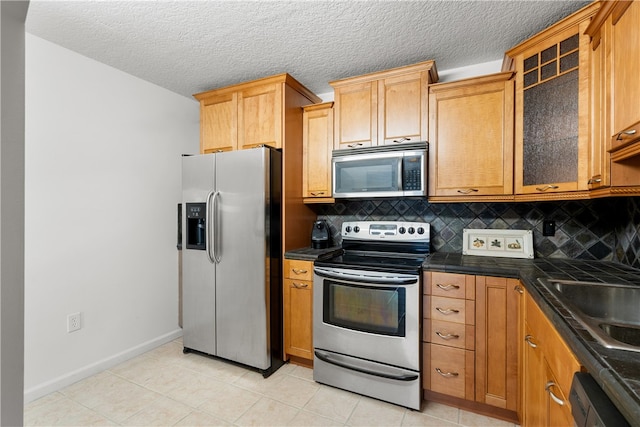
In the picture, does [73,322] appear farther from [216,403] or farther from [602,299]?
[602,299]

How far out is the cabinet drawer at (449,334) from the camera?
1.85 m

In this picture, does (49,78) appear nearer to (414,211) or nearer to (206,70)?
(206,70)

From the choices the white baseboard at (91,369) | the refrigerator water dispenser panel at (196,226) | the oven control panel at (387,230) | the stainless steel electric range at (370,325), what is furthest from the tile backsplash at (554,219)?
the white baseboard at (91,369)

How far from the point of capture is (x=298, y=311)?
2428mm

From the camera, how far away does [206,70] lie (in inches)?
101

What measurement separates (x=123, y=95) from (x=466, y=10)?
272cm

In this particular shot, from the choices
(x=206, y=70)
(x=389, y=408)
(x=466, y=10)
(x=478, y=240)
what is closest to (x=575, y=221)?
(x=478, y=240)

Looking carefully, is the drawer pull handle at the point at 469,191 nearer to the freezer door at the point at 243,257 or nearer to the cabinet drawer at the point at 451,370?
the cabinet drawer at the point at 451,370

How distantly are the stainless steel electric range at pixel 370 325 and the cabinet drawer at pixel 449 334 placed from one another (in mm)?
113

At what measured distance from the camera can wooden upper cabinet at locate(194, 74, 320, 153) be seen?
2506 millimetres

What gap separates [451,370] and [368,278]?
2.49 ft

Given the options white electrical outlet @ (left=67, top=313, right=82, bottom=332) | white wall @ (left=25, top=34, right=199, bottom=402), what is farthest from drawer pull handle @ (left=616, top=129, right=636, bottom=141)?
white electrical outlet @ (left=67, top=313, right=82, bottom=332)

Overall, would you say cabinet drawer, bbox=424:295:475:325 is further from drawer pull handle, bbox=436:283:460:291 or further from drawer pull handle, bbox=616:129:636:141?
drawer pull handle, bbox=616:129:636:141

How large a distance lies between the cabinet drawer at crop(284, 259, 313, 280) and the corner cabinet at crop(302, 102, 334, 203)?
60cm
